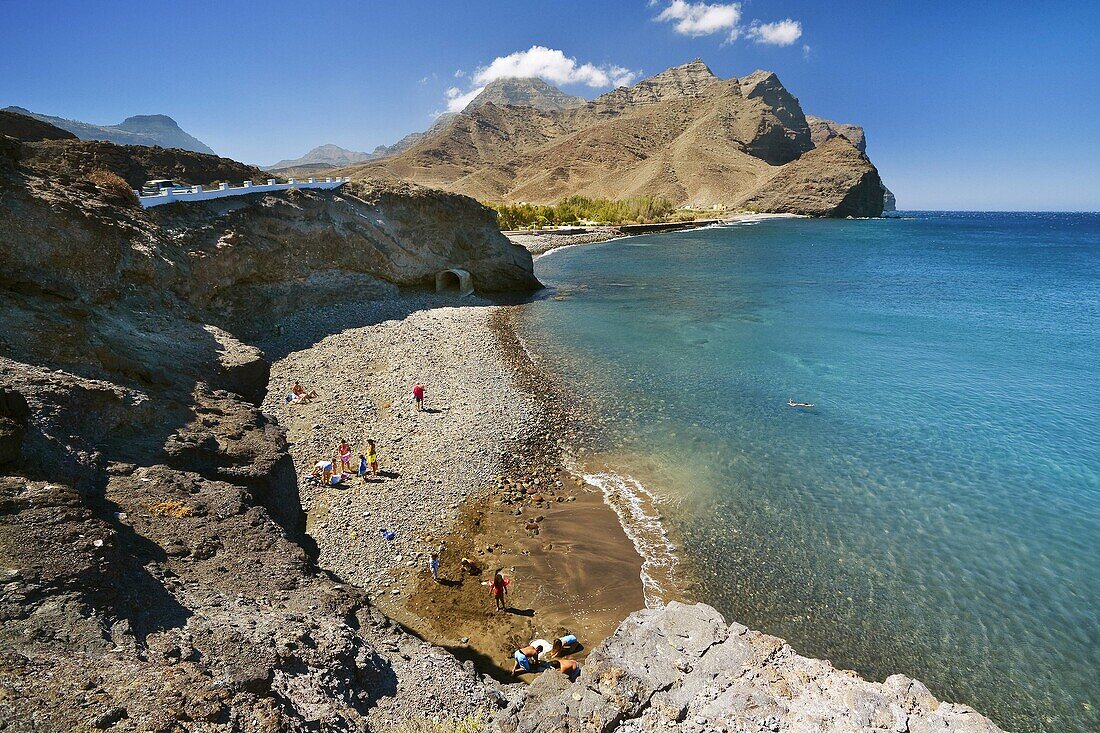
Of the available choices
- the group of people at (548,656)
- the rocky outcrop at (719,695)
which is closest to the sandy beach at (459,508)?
the group of people at (548,656)

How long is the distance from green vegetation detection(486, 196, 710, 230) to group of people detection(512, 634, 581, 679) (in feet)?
340

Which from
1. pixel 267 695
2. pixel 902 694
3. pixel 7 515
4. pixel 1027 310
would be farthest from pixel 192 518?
pixel 1027 310

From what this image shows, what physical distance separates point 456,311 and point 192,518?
3346cm

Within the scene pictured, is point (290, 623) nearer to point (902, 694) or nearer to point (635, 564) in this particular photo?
point (902, 694)

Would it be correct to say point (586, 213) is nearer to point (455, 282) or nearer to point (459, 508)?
point (455, 282)

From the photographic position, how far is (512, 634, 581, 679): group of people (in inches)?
451

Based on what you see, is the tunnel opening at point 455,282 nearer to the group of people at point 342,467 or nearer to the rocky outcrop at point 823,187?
the group of people at point 342,467

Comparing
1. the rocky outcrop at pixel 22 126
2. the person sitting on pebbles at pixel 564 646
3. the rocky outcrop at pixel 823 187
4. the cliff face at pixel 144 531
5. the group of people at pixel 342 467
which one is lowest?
the person sitting on pebbles at pixel 564 646

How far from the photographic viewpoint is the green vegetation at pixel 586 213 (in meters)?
120

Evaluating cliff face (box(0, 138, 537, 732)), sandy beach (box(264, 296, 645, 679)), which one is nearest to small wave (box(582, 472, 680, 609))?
sandy beach (box(264, 296, 645, 679))

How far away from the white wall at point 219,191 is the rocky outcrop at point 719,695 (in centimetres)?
2557

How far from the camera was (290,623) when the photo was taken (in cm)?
725

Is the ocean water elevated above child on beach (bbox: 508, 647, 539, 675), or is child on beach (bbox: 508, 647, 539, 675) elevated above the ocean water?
the ocean water

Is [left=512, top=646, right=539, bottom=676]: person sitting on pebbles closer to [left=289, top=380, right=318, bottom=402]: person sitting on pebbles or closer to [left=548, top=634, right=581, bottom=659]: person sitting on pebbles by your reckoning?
[left=548, top=634, right=581, bottom=659]: person sitting on pebbles
